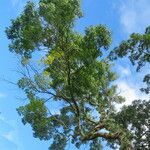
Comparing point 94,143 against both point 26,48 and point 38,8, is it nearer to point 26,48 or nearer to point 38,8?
point 26,48

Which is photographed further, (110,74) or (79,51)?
(110,74)

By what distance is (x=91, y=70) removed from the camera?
19094 mm

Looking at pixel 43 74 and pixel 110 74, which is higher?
pixel 110 74

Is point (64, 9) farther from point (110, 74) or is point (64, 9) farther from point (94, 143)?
point (94, 143)

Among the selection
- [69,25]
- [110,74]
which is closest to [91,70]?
[69,25]

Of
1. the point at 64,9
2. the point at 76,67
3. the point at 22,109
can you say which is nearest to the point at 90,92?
the point at 76,67

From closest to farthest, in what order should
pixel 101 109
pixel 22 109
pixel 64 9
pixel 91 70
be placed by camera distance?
pixel 64 9
pixel 91 70
pixel 22 109
pixel 101 109

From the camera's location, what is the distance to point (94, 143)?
77.4ft

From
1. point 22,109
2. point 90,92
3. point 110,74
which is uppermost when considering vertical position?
point 110,74

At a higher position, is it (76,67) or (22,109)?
(76,67)

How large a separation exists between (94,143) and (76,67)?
5.85m

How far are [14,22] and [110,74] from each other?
7.15 metres

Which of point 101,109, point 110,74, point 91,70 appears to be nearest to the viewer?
point 91,70

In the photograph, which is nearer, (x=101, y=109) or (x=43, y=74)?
(x=43, y=74)
